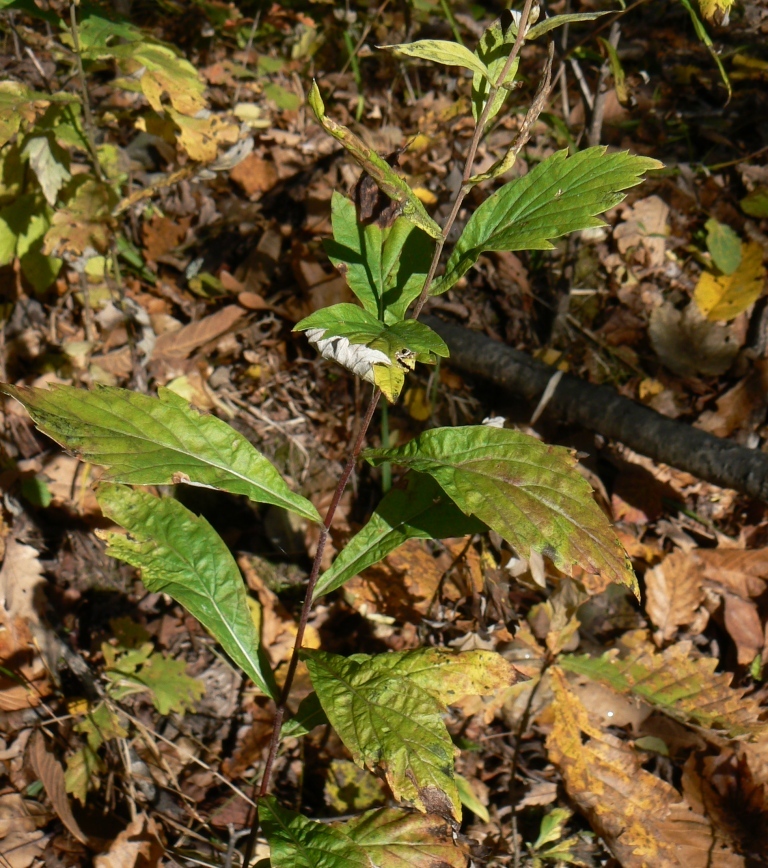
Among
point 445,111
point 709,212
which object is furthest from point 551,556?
point 709,212

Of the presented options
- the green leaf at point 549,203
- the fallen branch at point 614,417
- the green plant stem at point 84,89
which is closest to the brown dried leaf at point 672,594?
the fallen branch at point 614,417

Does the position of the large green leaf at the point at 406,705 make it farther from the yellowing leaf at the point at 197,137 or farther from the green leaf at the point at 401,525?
the yellowing leaf at the point at 197,137

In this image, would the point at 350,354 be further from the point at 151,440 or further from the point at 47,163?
the point at 47,163

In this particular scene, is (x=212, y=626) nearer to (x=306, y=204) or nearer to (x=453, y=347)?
(x=453, y=347)

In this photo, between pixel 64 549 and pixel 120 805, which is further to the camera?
pixel 64 549

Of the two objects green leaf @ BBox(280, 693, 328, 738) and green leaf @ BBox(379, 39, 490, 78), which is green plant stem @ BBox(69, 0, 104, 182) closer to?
green leaf @ BBox(379, 39, 490, 78)

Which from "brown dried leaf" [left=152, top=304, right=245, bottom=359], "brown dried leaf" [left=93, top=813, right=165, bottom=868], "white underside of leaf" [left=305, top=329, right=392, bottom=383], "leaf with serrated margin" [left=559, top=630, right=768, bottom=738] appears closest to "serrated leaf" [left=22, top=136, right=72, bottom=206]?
"brown dried leaf" [left=152, top=304, right=245, bottom=359]
